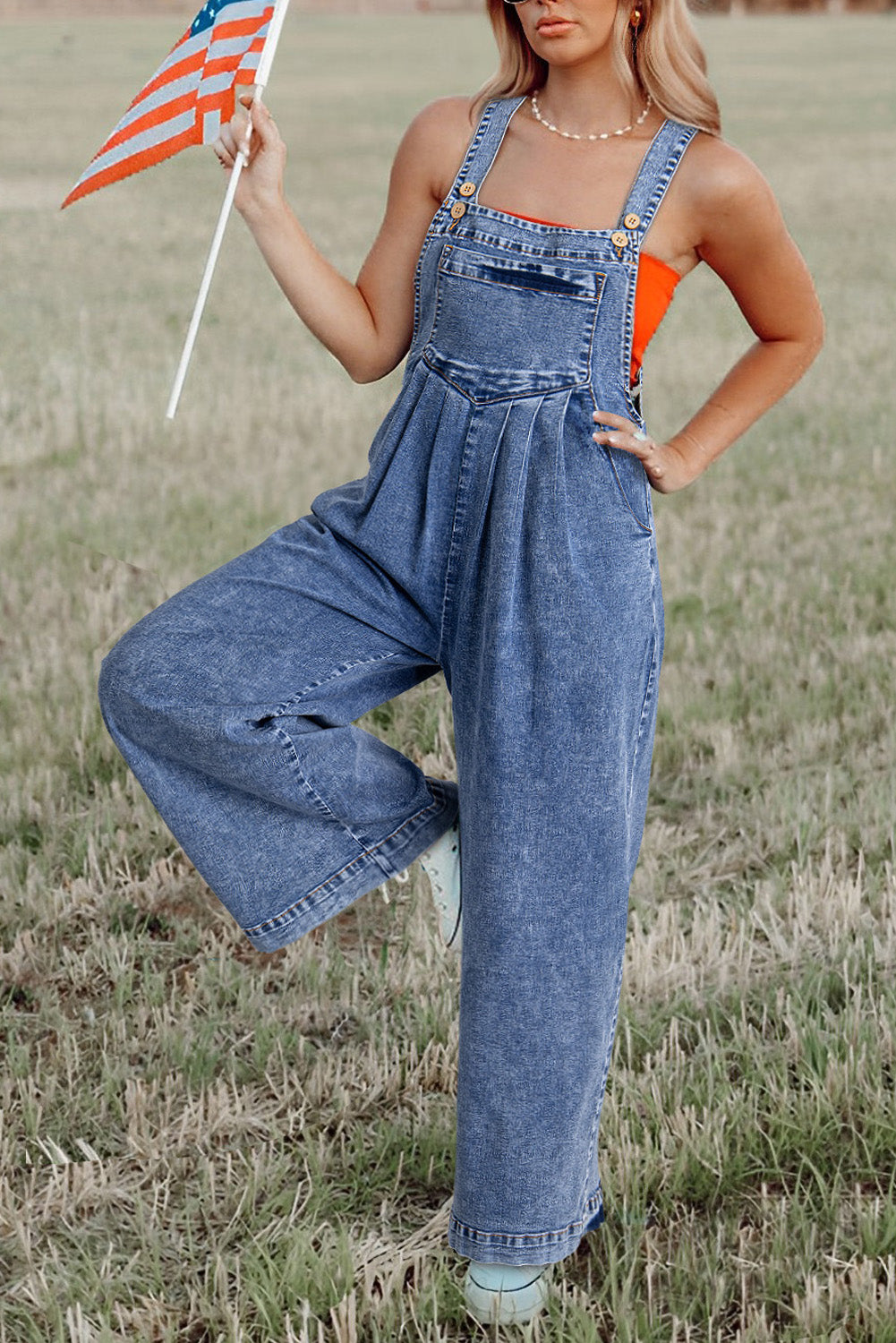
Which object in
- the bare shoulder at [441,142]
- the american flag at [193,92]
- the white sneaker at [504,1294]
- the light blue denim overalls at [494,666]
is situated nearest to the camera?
the light blue denim overalls at [494,666]

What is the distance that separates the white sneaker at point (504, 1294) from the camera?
109 inches

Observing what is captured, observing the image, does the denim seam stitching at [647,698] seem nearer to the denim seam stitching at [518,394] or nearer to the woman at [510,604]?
the woman at [510,604]

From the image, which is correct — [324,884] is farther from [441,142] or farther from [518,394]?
[441,142]

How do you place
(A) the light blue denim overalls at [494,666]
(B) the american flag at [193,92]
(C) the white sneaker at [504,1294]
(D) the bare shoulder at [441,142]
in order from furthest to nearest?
(B) the american flag at [193,92] → (D) the bare shoulder at [441,142] → (C) the white sneaker at [504,1294] → (A) the light blue denim overalls at [494,666]

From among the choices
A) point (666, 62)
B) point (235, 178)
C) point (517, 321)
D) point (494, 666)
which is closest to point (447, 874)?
point (494, 666)

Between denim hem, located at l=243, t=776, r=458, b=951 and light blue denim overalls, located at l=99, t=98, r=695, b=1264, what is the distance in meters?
0.04

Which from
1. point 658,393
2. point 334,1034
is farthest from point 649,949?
point 658,393

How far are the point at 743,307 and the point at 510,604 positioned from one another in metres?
0.79

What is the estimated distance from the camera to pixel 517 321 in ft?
9.00

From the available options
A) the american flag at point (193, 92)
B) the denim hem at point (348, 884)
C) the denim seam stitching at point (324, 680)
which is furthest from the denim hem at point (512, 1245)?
the american flag at point (193, 92)

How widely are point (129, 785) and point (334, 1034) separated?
53.6 inches

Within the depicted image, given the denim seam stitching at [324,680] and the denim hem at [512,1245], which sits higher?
the denim seam stitching at [324,680]

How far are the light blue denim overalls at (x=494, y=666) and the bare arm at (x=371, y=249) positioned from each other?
0.42ft

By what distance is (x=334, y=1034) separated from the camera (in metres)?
3.65
